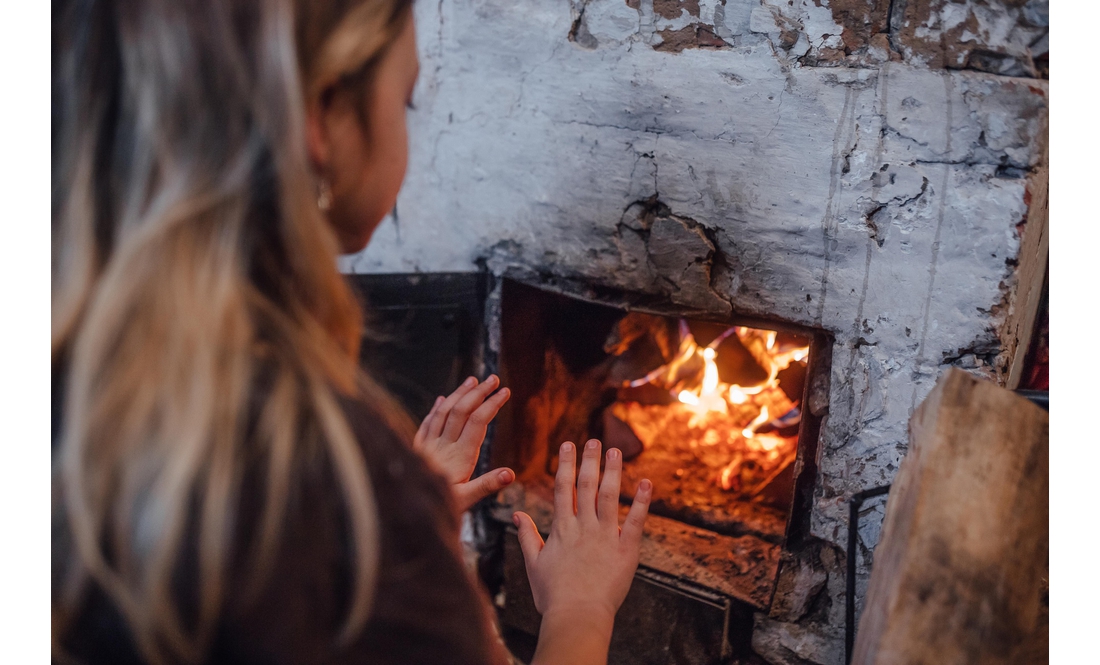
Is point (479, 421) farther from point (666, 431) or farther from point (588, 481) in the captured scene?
point (666, 431)

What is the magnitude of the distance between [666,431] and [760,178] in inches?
31.6

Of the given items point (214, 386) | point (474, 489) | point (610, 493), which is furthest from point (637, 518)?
point (214, 386)

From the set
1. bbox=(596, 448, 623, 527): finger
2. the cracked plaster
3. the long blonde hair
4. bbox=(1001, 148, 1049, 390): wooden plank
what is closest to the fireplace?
the cracked plaster

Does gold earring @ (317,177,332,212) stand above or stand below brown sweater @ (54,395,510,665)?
above

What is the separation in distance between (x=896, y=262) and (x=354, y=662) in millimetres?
1091

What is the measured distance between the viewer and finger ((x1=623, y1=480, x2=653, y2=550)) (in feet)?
3.57

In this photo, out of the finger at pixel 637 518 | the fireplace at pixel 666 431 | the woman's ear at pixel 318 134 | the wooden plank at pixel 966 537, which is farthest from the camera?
the fireplace at pixel 666 431

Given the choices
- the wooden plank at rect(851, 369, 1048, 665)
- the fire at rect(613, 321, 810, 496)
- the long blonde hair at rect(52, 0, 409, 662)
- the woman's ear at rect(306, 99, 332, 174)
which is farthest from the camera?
the fire at rect(613, 321, 810, 496)

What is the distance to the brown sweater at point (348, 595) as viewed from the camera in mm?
609

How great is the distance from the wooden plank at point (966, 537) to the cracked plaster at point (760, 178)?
0.37 m

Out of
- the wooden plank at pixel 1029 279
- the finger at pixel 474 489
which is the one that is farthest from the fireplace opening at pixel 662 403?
the finger at pixel 474 489

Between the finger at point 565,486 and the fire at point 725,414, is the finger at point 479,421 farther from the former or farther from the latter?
the fire at point 725,414

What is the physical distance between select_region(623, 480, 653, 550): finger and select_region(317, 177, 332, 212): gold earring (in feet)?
1.97

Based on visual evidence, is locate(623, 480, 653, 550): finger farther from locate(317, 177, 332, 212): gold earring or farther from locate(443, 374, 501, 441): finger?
locate(317, 177, 332, 212): gold earring
